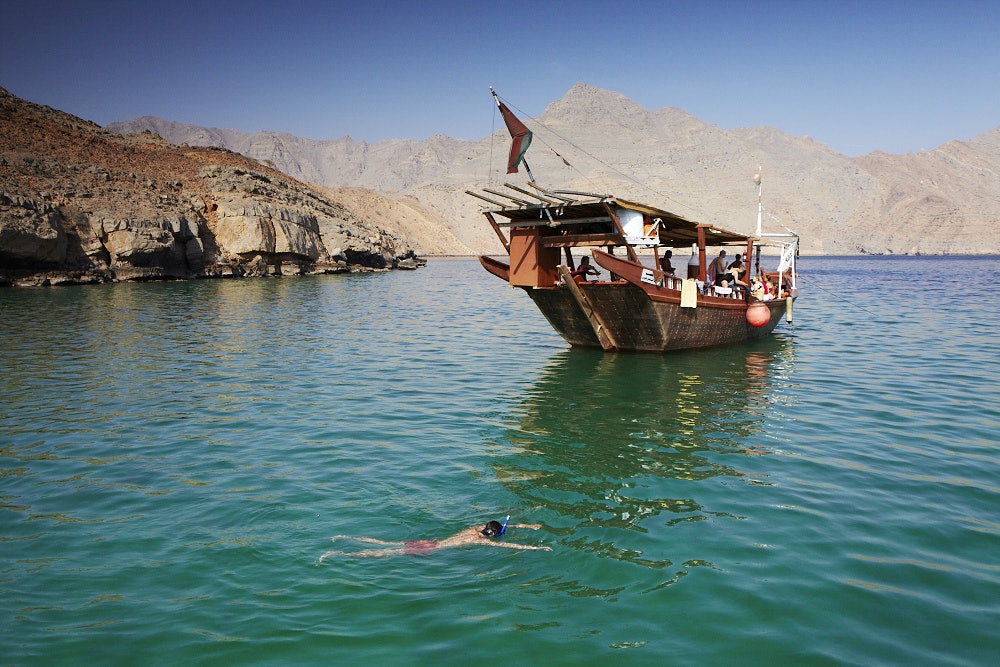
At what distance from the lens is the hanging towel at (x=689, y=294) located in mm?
16062

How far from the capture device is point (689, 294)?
16156 millimetres

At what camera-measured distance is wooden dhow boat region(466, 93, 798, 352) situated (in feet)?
49.1

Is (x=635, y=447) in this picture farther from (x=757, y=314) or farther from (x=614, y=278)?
(x=757, y=314)

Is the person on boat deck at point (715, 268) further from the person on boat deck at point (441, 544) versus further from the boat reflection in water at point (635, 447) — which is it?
the person on boat deck at point (441, 544)

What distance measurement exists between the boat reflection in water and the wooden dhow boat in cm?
135

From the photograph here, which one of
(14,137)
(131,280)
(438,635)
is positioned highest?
(14,137)

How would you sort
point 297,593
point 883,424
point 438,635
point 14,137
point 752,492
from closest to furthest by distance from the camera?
1. point 438,635
2. point 297,593
3. point 752,492
4. point 883,424
5. point 14,137

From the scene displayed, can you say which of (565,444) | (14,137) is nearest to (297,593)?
(565,444)

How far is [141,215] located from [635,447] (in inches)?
1764

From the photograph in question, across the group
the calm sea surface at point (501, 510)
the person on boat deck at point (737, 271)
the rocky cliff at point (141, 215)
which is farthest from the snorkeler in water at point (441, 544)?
the rocky cliff at point (141, 215)

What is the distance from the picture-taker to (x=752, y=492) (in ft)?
25.1

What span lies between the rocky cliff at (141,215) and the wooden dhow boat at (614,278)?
106 feet

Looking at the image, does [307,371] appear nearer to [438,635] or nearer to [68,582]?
[68,582]

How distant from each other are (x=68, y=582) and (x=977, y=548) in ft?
27.8
